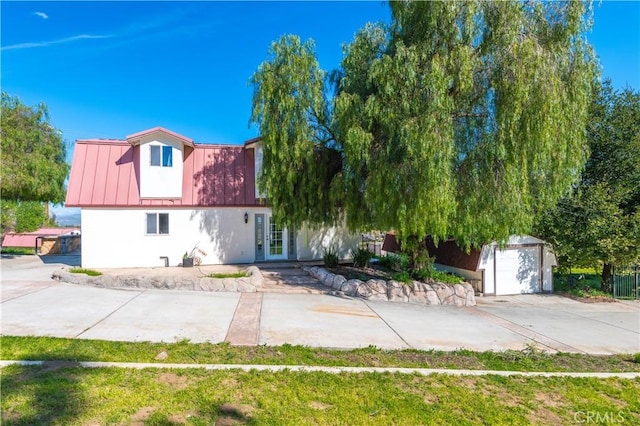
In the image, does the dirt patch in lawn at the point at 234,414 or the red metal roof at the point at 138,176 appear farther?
the red metal roof at the point at 138,176

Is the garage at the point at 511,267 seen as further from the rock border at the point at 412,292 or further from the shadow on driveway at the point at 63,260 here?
the shadow on driveway at the point at 63,260

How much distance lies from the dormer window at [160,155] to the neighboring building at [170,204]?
1.5 inches

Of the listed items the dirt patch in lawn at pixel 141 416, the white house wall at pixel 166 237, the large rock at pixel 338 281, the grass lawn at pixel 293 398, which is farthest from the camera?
the white house wall at pixel 166 237

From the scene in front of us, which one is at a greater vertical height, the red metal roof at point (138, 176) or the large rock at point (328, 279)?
the red metal roof at point (138, 176)

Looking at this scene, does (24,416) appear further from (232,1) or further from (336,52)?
(232,1)

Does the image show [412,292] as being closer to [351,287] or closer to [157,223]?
[351,287]

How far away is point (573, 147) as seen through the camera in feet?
30.0

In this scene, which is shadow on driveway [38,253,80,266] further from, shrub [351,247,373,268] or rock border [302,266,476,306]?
rock border [302,266,476,306]

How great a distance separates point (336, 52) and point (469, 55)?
4193 millimetres

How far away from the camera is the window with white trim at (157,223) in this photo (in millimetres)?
13555

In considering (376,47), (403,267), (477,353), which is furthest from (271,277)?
(376,47)

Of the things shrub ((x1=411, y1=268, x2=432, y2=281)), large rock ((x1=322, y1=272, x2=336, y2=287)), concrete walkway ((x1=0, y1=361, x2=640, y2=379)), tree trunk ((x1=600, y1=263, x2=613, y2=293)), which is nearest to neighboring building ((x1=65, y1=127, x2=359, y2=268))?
large rock ((x1=322, y1=272, x2=336, y2=287))

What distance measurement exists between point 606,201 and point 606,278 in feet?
11.0

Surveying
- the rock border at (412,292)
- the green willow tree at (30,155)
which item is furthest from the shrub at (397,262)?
the green willow tree at (30,155)
